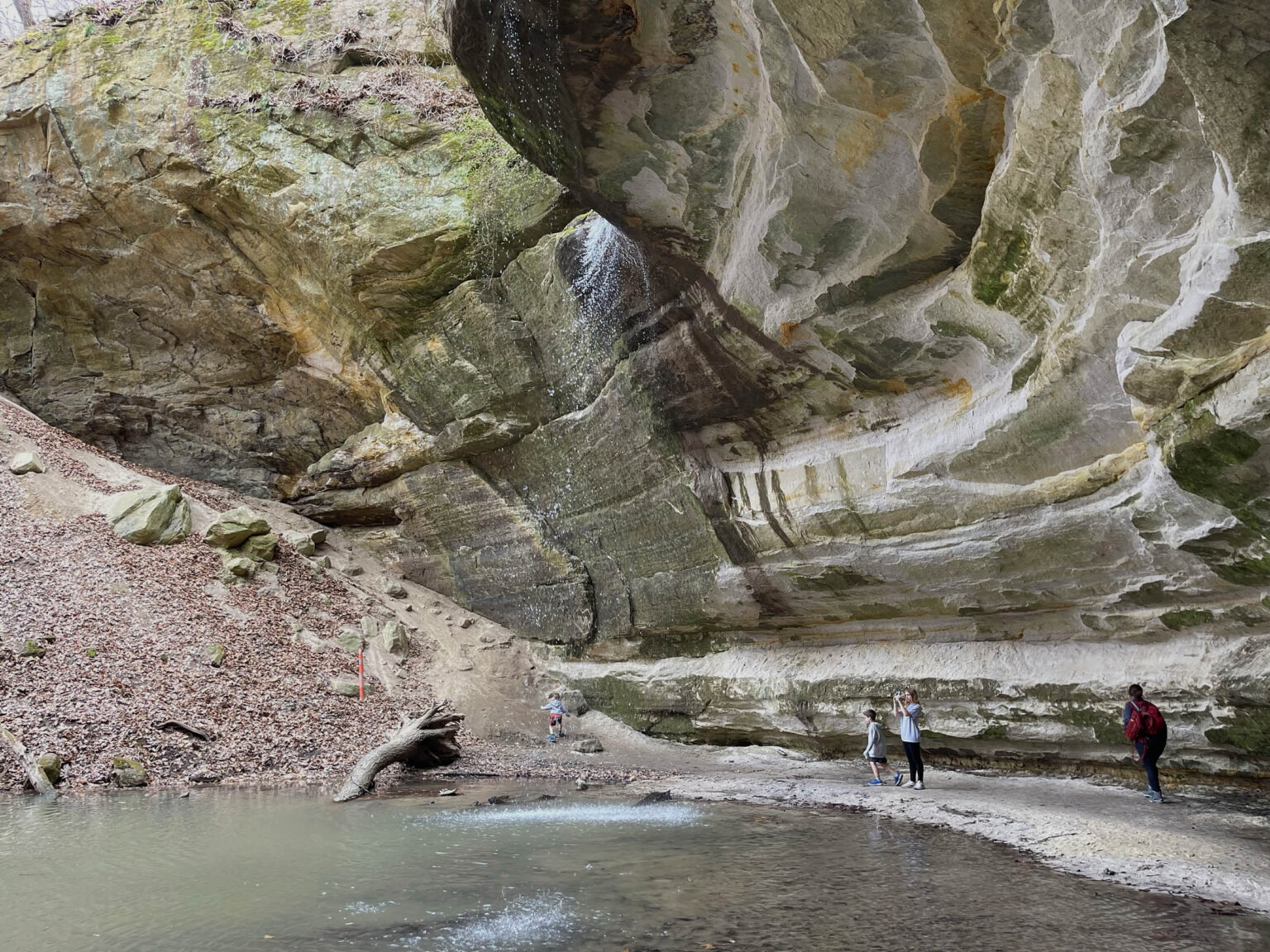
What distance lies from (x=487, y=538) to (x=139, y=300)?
997cm

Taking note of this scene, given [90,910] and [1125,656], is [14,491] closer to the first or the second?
[90,910]

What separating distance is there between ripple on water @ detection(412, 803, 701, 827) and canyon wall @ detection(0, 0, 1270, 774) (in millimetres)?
3816

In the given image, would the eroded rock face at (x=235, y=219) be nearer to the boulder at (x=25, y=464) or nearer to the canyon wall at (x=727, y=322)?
the canyon wall at (x=727, y=322)

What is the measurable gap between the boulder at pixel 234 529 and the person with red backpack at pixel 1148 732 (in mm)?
15053

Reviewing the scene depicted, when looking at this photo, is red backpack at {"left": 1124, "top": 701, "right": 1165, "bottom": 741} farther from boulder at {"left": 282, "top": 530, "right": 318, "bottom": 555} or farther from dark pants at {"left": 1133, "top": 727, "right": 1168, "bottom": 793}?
boulder at {"left": 282, "top": 530, "right": 318, "bottom": 555}

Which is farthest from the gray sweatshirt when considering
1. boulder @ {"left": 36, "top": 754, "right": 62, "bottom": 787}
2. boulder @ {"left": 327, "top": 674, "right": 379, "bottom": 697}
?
boulder @ {"left": 36, "top": 754, "right": 62, "bottom": 787}

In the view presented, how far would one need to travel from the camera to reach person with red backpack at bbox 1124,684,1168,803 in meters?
7.28

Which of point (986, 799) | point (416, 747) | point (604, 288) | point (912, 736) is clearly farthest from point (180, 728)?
point (986, 799)

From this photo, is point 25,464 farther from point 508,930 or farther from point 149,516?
point 508,930

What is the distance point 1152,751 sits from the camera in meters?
7.35

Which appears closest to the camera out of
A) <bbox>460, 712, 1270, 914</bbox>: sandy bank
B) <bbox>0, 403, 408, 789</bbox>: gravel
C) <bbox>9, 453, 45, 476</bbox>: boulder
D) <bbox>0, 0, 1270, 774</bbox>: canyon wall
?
<bbox>460, 712, 1270, 914</bbox>: sandy bank

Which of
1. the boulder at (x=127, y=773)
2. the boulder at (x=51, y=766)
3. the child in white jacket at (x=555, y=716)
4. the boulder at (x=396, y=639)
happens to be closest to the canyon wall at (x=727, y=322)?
the child in white jacket at (x=555, y=716)

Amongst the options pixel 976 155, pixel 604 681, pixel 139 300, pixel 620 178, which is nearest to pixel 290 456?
pixel 139 300

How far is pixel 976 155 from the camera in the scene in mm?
A: 7305
